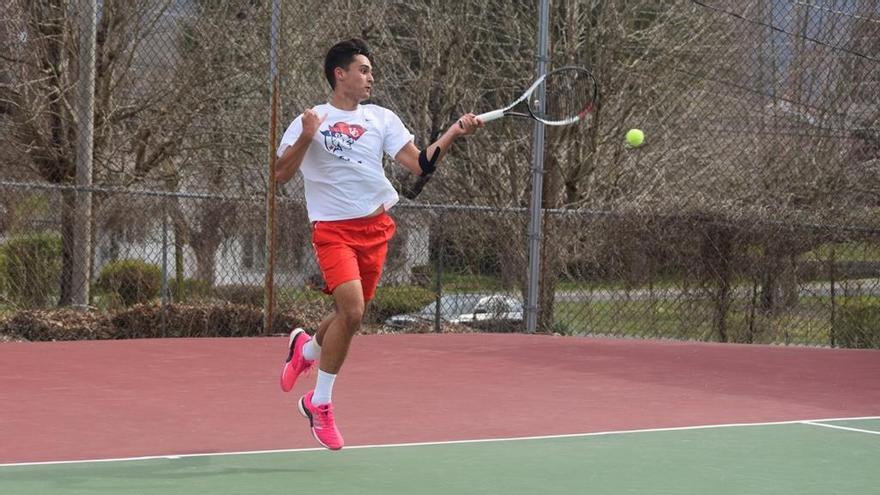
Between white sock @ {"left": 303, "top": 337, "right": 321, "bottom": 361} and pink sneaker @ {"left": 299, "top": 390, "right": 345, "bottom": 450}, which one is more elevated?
white sock @ {"left": 303, "top": 337, "right": 321, "bottom": 361}

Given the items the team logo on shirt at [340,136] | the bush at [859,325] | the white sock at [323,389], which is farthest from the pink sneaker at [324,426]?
the bush at [859,325]

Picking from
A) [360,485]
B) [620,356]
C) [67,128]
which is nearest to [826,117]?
[620,356]

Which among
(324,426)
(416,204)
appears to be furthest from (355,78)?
(416,204)

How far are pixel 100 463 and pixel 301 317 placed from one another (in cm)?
465

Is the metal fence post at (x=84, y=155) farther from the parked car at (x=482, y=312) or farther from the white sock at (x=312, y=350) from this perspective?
the white sock at (x=312, y=350)

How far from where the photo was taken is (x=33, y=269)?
9062 millimetres

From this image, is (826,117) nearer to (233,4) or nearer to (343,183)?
(233,4)

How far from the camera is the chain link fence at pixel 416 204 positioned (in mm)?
9141

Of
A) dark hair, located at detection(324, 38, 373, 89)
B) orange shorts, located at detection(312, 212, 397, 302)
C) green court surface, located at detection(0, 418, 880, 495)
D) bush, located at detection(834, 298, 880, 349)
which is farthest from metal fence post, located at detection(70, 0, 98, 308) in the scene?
bush, located at detection(834, 298, 880, 349)

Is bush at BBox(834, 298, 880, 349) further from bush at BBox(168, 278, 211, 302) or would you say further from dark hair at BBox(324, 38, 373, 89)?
dark hair at BBox(324, 38, 373, 89)

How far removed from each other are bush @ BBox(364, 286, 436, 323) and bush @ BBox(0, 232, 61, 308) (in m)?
2.10

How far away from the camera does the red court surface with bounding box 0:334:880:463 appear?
17.4 feet

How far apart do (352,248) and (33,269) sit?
4481 millimetres

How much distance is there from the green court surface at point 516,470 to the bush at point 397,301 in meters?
Answer: 4.44
